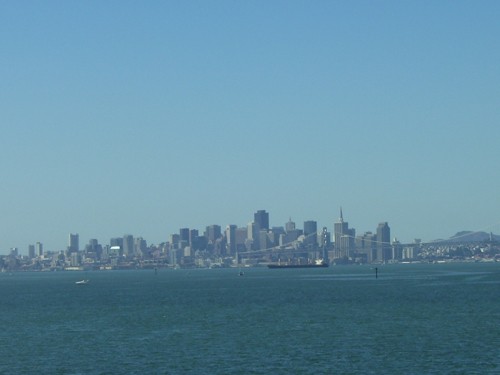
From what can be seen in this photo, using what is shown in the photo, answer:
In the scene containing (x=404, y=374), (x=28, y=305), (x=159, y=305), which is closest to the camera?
(x=404, y=374)

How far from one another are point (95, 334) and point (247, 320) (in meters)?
16.8

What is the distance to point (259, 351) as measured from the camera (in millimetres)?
69625

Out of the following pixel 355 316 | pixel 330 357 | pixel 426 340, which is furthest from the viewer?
pixel 355 316

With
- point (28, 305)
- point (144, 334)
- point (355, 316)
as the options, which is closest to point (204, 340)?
point (144, 334)

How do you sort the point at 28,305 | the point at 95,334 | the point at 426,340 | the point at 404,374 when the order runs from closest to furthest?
the point at 404,374 < the point at 426,340 < the point at 95,334 < the point at 28,305

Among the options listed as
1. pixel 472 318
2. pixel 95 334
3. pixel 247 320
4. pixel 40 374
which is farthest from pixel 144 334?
pixel 472 318

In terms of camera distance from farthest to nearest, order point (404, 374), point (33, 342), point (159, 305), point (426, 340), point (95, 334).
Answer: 1. point (159, 305)
2. point (95, 334)
3. point (33, 342)
4. point (426, 340)
5. point (404, 374)

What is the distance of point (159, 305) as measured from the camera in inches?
4978

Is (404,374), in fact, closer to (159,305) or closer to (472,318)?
(472,318)

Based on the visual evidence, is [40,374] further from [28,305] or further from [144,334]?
[28,305]

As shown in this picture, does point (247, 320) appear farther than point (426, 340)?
Yes

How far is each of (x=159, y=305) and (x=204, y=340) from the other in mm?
49557

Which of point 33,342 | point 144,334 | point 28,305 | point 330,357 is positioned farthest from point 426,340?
point 28,305

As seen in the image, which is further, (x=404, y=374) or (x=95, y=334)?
(x=95, y=334)
